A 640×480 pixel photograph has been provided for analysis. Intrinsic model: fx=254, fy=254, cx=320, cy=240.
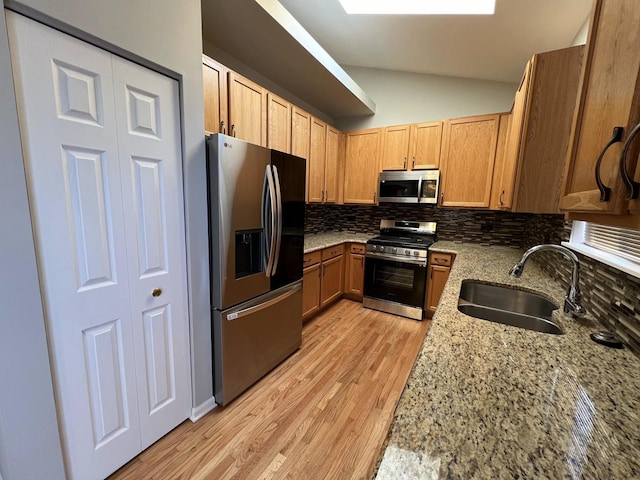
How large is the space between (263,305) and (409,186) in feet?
7.66

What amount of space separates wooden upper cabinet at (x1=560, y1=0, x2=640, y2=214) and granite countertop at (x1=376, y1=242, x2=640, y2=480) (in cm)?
49

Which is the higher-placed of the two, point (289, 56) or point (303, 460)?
point (289, 56)

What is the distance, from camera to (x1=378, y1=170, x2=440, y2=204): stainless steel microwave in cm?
307

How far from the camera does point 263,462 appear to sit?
1.37 m

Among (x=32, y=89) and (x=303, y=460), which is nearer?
(x=32, y=89)

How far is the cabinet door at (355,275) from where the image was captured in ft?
11.2

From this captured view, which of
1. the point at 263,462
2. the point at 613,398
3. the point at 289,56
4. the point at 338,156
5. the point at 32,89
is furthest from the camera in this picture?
the point at 338,156

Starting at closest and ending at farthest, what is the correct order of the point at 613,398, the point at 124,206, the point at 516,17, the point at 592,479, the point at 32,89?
the point at 592,479 → the point at 613,398 → the point at 32,89 → the point at 124,206 → the point at 516,17

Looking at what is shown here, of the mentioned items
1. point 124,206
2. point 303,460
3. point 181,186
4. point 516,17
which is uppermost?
point 516,17

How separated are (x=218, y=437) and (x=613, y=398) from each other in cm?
177

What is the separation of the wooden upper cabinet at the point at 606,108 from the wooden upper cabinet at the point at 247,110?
192 cm

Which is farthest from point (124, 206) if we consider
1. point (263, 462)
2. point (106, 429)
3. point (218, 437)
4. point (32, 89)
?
point (263, 462)

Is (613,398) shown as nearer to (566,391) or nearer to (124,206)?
(566,391)

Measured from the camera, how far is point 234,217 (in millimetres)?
1568
